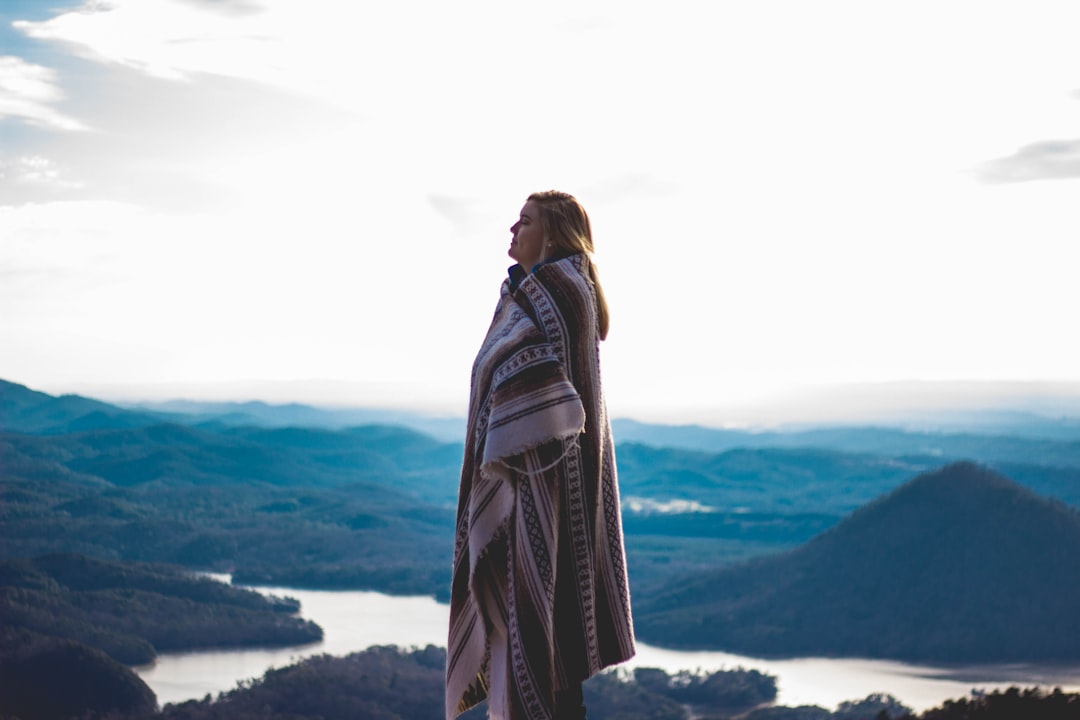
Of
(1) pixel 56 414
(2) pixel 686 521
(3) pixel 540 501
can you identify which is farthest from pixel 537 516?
(1) pixel 56 414

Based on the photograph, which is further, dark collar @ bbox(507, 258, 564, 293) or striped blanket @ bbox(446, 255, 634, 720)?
dark collar @ bbox(507, 258, 564, 293)

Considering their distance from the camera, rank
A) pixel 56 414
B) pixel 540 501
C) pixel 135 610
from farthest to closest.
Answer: pixel 56 414, pixel 135 610, pixel 540 501

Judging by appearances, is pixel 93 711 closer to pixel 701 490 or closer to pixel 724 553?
pixel 724 553

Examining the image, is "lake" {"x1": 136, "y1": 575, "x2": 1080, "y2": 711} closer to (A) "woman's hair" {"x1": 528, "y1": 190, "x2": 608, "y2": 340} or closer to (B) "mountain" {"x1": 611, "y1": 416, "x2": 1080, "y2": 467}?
(A) "woman's hair" {"x1": 528, "y1": 190, "x2": 608, "y2": 340}

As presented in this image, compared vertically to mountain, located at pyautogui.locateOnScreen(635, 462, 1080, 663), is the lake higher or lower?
lower

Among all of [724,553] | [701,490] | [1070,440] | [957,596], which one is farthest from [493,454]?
[1070,440]

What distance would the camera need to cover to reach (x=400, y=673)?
2116 centimetres

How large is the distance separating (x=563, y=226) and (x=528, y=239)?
3.1 inches

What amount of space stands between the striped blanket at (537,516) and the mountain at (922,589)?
80.1 feet

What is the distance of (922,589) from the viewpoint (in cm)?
2805

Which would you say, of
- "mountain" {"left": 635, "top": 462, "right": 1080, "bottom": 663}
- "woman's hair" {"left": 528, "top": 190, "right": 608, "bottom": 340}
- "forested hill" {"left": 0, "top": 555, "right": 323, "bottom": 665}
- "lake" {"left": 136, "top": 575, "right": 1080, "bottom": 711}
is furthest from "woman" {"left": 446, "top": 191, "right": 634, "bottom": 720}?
"mountain" {"left": 635, "top": 462, "right": 1080, "bottom": 663}

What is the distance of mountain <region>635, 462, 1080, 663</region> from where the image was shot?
2653cm

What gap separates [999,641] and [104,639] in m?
17.2

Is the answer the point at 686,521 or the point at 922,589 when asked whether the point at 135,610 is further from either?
the point at 686,521
